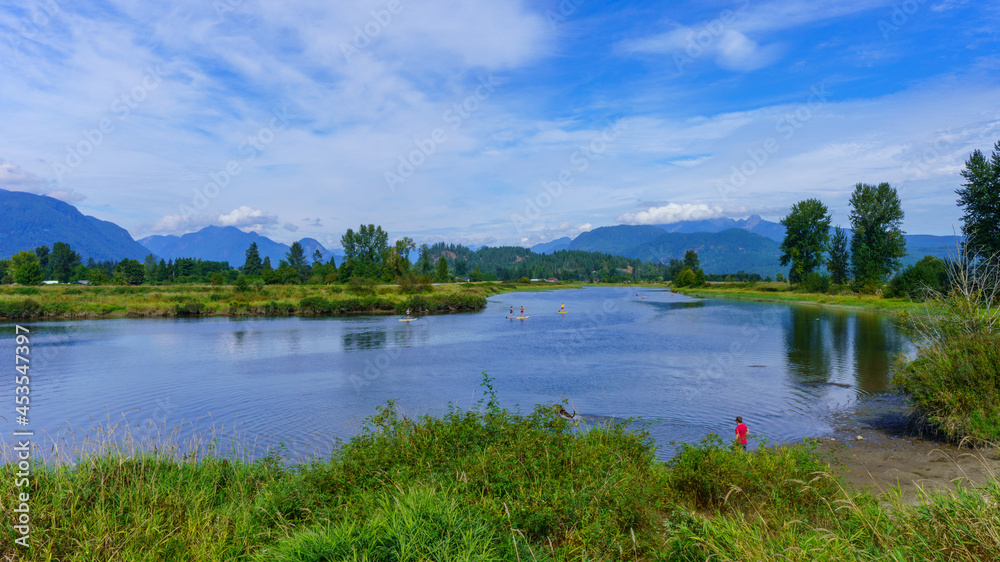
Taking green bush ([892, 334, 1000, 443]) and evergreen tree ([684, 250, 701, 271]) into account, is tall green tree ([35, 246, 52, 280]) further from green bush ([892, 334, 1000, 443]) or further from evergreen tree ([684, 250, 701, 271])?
evergreen tree ([684, 250, 701, 271])

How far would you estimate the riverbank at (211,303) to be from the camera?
56.0m

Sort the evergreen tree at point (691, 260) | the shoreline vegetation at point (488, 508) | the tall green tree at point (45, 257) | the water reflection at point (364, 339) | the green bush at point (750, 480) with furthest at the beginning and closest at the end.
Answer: the evergreen tree at point (691, 260), the tall green tree at point (45, 257), the water reflection at point (364, 339), the green bush at point (750, 480), the shoreline vegetation at point (488, 508)

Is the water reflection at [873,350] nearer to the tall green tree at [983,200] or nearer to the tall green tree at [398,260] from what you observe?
the tall green tree at [983,200]

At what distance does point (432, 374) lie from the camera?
26.3 m

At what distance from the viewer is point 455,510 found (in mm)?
6121

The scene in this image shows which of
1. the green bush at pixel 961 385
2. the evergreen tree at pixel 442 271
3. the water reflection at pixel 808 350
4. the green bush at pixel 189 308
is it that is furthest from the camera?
the evergreen tree at pixel 442 271

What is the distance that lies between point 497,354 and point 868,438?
21628mm

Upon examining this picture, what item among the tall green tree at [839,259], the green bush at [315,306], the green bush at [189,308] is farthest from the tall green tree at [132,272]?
the tall green tree at [839,259]

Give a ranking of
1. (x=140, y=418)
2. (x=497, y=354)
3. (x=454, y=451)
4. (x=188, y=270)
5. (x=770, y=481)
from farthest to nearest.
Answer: (x=188, y=270), (x=497, y=354), (x=140, y=418), (x=454, y=451), (x=770, y=481)

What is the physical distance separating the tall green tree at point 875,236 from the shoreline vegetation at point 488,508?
80888 millimetres

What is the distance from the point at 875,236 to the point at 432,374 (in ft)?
261

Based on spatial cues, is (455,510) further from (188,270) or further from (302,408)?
(188,270)

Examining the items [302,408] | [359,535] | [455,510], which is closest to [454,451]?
[455,510]

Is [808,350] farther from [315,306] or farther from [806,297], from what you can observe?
[806,297]
